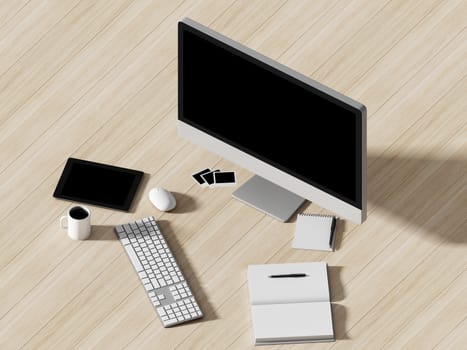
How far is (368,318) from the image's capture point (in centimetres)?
534

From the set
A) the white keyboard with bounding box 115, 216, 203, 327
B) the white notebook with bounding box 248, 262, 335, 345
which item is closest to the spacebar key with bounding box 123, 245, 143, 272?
the white keyboard with bounding box 115, 216, 203, 327

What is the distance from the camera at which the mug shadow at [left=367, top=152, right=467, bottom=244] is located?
5.67 meters

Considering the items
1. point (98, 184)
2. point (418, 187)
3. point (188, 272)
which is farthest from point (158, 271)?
point (418, 187)

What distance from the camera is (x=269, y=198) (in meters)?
5.75

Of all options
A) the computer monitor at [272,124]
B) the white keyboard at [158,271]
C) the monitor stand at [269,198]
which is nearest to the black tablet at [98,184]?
the white keyboard at [158,271]

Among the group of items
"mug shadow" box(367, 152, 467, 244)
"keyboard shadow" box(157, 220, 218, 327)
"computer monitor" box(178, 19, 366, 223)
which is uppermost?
"computer monitor" box(178, 19, 366, 223)

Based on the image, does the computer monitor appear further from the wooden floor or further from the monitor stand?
the wooden floor

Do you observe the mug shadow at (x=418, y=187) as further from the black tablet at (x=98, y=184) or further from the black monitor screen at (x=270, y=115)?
the black tablet at (x=98, y=184)

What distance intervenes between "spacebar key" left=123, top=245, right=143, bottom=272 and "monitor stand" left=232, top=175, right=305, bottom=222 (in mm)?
484

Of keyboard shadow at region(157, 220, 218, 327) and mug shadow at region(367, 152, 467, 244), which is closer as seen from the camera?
keyboard shadow at region(157, 220, 218, 327)

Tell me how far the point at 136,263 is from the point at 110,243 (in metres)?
0.15

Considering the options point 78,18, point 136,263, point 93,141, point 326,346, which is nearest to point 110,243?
point 136,263

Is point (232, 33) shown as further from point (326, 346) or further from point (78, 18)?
point (326, 346)

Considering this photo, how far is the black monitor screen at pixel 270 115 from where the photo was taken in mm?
5254
